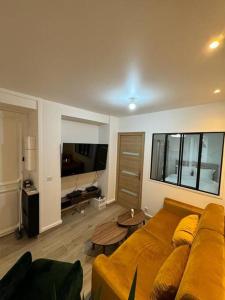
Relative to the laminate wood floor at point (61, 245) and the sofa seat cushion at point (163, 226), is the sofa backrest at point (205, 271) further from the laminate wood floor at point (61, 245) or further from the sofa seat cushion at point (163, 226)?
the laminate wood floor at point (61, 245)

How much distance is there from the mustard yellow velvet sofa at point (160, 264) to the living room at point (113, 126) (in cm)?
1

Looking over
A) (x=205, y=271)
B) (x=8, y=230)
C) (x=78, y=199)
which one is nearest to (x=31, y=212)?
(x=8, y=230)

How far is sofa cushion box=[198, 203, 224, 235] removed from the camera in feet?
5.33

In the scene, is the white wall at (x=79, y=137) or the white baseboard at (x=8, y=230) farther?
the white wall at (x=79, y=137)

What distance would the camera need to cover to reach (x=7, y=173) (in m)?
2.63

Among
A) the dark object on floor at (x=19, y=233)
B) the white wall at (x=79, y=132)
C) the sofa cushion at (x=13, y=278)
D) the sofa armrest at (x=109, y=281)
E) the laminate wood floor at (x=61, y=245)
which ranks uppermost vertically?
the white wall at (x=79, y=132)

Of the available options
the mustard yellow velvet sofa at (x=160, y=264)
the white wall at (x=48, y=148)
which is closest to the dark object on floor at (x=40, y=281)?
the mustard yellow velvet sofa at (x=160, y=264)

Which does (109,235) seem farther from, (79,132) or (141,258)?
(79,132)

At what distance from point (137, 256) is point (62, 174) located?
2041 millimetres

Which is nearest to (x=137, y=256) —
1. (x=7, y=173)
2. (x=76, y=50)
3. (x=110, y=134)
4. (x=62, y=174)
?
(x=62, y=174)

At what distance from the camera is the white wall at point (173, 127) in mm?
2502

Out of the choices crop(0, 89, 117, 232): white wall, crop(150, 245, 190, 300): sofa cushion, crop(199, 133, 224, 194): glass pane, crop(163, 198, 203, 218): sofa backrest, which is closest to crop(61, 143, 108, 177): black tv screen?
crop(0, 89, 117, 232): white wall

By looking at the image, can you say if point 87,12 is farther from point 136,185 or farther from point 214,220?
point 136,185

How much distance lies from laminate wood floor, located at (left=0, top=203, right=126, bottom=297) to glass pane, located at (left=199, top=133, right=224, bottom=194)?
2277 millimetres
